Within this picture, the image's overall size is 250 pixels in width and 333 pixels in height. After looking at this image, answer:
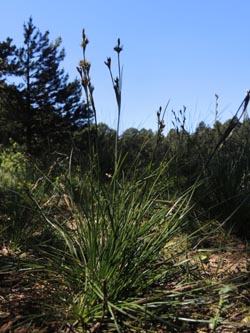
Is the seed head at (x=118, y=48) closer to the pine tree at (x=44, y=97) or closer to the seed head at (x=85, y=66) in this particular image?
the seed head at (x=85, y=66)

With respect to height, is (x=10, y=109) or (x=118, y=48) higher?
(x=10, y=109)

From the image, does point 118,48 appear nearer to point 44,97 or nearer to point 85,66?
point 85,66

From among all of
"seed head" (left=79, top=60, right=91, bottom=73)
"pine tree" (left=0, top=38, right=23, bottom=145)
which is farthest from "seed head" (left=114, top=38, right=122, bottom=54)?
"pine tree" (left=0, top=38, right=23, bottom=145)

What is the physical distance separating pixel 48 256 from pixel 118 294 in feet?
1.60

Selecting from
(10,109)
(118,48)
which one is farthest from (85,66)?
(10,109)

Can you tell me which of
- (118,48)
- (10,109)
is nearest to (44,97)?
(10,109)

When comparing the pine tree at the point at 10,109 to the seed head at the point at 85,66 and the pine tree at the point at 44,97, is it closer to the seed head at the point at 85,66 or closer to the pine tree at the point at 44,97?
the pine tree at the point at 44,97

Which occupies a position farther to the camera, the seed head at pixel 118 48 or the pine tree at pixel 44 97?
the pine tree at pixel 44 97

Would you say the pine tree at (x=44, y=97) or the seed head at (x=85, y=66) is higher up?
the pine tree at (x=44, y=97)

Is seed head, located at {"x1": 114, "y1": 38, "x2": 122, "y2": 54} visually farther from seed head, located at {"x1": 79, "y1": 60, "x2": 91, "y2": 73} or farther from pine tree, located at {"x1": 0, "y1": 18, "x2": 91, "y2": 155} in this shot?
pine tree, located at {"x1": 0, "y1": 18, "x2": 91, "y2": 155}

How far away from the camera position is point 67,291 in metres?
2.11

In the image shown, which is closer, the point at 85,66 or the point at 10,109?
the point at 85,66

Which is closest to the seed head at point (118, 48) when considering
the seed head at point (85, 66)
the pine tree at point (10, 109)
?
the seed head at point (85, 66)

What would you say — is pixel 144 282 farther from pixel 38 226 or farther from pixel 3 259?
pixel 38 226
